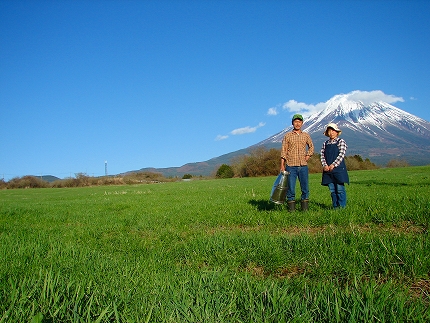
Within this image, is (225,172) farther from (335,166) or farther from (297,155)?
(335,166)

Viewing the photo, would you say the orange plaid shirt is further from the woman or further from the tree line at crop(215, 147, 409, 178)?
the tree line at crop(215, 147, 409, 178)

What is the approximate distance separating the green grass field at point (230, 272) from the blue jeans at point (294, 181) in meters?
0.77

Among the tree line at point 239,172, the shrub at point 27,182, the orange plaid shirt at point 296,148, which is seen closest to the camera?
the orange plaid shirt at point 296,148

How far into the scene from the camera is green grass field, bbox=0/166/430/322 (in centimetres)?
217

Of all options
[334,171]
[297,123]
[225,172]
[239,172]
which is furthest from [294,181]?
[225,172]

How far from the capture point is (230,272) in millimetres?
3498

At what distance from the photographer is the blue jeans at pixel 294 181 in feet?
25.4

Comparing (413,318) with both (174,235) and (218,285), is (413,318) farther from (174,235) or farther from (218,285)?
(174,235)

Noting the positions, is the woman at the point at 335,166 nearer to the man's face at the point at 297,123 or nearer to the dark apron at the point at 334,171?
the dark apron at the point at 334,171

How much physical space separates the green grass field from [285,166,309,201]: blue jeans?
2.53ft

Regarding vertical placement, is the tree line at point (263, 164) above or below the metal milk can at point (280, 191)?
above

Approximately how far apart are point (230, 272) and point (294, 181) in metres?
4.81

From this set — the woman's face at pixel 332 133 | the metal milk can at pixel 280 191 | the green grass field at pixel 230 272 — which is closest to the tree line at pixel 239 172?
the woman's face at pixel 332 133

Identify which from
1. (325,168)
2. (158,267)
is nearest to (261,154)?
(325,168)
